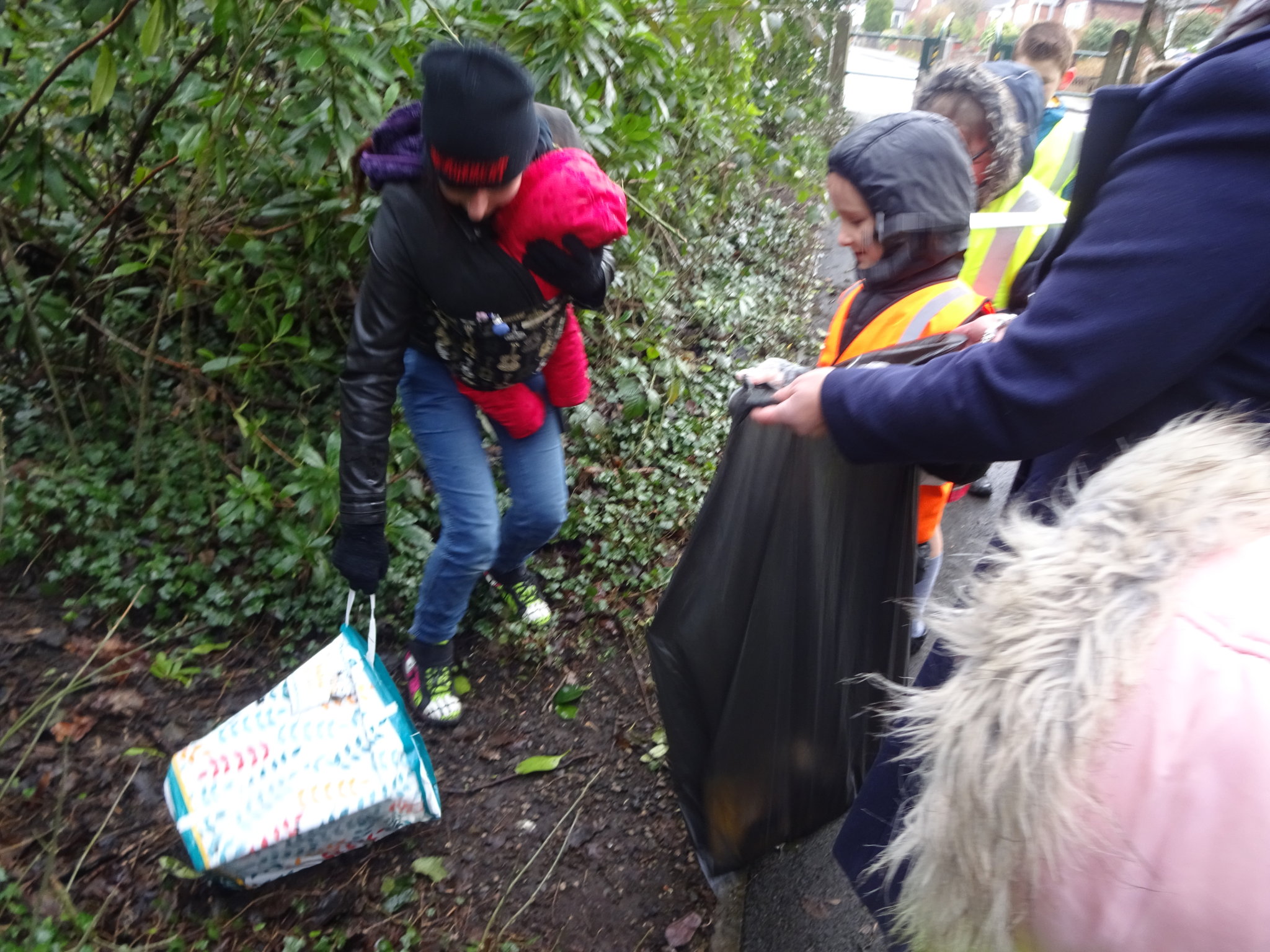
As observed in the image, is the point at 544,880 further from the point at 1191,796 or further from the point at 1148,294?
the point at 1148,294

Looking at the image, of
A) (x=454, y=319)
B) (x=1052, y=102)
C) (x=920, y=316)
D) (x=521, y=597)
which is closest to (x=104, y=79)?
(x=454, y=319)

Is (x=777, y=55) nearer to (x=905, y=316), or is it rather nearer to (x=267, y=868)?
(x=905, y=316)

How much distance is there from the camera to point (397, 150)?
176 cm

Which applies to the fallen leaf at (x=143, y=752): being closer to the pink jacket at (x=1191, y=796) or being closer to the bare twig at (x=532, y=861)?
the bare twig at (x=532, y=861)

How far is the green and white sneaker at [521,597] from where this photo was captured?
262 cm

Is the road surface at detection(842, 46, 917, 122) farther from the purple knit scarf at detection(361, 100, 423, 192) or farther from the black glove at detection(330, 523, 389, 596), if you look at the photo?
the black glove at detection(330, 523, 389, 596)

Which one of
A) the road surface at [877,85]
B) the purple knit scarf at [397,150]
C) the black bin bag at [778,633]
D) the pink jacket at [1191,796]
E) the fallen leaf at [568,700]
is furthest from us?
the road surface at [877,85]

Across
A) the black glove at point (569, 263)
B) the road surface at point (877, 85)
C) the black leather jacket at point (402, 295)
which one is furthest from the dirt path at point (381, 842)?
the road surface at point (877, 85)

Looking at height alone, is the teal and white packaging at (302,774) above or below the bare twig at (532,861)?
above

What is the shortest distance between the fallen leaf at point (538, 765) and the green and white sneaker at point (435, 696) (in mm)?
268

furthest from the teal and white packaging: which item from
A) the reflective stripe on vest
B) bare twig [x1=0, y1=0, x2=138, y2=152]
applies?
bare twig [x1=0, y1=0, x2=138, y2=152]

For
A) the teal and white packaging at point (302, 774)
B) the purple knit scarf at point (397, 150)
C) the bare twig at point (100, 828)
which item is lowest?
the bare twig at point (100, 828)

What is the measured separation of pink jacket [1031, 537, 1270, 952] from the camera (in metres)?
0.62

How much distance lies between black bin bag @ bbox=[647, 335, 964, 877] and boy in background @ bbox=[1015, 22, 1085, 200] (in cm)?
255
